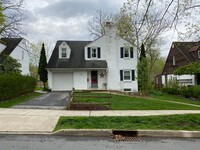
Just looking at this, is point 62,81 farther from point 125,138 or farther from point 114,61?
point 125,138

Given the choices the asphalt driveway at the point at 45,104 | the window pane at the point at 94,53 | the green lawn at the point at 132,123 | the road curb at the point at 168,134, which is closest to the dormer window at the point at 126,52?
the window pane at the point at 94,53

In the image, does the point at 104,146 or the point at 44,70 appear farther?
the point at 44,70

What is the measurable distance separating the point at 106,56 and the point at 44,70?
776 cm

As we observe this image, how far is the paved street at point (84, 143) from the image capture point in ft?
21.4

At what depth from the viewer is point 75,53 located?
30656mm

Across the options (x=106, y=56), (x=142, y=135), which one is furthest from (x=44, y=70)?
(x=142, y=135)

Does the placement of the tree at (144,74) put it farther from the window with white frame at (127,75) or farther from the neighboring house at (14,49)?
the neighboring house at (14,49)

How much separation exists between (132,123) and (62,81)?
21.0 m

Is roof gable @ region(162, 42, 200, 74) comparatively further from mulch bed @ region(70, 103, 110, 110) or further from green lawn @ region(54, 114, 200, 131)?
green lawn @ region(54, 114, 200, 131)

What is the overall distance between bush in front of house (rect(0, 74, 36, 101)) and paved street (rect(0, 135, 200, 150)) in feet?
29.5

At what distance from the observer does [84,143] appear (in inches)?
275

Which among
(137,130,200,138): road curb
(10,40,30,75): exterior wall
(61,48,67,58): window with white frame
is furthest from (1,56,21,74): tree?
(137,130,200,138): road curb

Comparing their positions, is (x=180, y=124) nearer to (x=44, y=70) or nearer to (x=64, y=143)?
(x=64, y=143)

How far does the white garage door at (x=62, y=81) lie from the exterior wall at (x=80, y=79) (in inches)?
39.1
